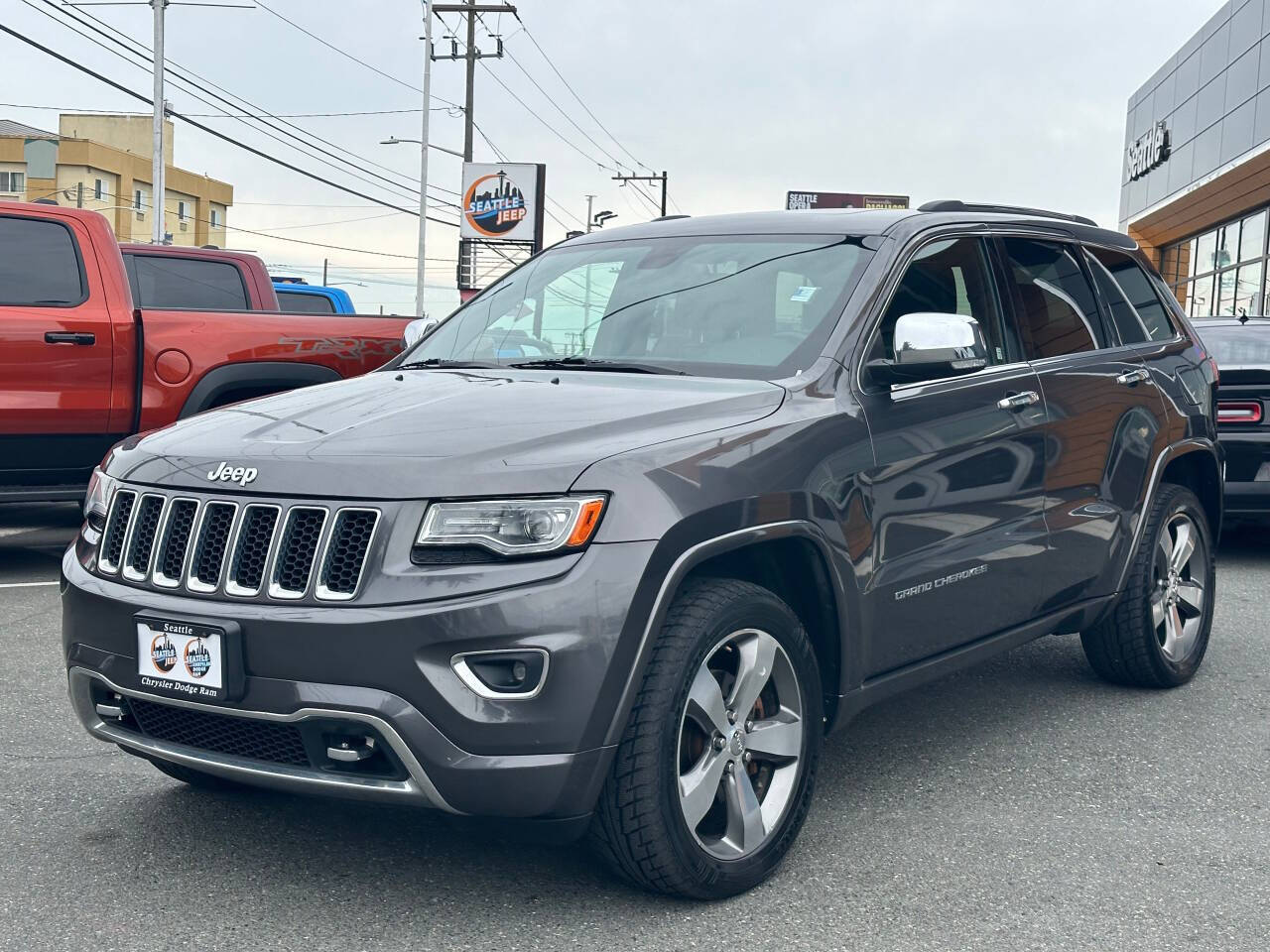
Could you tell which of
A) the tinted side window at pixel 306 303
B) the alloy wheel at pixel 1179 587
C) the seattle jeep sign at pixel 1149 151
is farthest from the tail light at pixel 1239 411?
the seattle jeep sign at pixel 1149 151

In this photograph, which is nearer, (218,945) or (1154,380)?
(218,945)

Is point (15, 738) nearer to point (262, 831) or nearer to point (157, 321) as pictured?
point (262, 831)

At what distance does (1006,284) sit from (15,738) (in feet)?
12.1

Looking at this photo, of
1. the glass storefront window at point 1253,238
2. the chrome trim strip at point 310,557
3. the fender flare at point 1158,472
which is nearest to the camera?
the chrome trim strip at point 310,557

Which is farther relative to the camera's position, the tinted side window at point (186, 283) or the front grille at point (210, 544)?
the tinted side window at point (186, 283)

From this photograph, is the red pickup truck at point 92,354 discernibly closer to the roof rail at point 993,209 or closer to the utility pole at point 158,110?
the roof rail at point 993,209

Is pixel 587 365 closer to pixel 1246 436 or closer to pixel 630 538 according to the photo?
pixel 630 538

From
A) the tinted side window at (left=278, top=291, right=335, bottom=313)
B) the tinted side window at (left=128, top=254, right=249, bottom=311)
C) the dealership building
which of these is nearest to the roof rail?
the tinted side window at (left=128, top=254, right=249, bottom=311)

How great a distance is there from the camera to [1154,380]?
5.67 meters

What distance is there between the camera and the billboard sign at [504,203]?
45.2m

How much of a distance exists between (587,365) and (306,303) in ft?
38.8

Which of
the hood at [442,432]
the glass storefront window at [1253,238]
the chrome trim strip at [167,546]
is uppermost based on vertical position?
the glass storefront window at [1253,238]

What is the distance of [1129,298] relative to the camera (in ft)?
19.2

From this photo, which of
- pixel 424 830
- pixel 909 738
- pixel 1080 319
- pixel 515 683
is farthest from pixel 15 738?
pixel 1080 319
